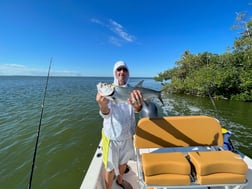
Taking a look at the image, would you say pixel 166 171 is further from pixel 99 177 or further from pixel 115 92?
pixel 99 177

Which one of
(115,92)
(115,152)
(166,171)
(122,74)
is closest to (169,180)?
(166,171)

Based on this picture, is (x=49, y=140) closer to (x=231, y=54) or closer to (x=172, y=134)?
(x=172, y=134)

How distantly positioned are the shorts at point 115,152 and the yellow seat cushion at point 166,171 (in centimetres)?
42

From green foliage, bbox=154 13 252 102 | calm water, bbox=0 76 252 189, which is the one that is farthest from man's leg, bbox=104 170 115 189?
green foliage, bbox=154 13 252 102

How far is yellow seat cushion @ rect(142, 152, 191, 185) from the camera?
1606mm

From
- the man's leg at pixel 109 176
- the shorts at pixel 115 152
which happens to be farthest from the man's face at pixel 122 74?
the man's leg at pixel 109 176

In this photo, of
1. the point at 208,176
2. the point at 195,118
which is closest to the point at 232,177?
the point at 208,176

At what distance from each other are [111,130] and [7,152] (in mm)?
5006

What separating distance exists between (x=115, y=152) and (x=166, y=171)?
0.69 meters

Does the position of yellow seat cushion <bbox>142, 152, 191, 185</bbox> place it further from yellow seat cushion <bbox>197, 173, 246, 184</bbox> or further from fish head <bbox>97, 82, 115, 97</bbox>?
fish head <bbox>97, 82, 115, 97</bbox>

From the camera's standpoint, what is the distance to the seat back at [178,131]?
2.12 meters

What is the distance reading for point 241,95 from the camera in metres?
13.2

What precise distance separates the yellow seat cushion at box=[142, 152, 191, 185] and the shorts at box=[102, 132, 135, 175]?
417 millimetres

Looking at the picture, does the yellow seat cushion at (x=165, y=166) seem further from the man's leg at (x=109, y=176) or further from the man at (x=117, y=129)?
Result: the man's leg at (x=109, y=176)
